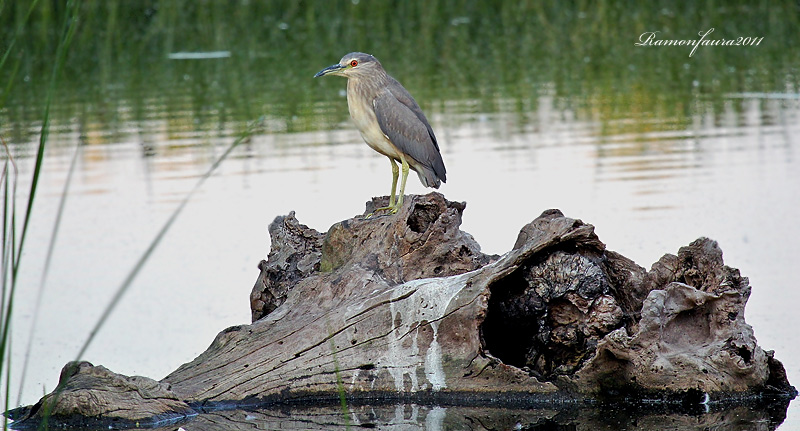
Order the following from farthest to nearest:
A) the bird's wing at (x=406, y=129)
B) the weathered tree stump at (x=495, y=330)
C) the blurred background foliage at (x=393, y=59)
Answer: the blurred background foliage at (x=393, y=59) → the bird's wing at (x=406, y=129) → the weathered tree stump at (x=495, y=330)

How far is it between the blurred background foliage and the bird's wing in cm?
653

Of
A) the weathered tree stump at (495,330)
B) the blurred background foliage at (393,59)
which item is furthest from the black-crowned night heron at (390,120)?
the blurred background foliage at (393,59)

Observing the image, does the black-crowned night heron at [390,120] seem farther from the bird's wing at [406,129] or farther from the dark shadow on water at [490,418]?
the dark shadow on water at [490,418]

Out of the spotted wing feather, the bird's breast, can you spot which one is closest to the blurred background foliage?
the bird's breast

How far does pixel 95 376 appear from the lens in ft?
17.9

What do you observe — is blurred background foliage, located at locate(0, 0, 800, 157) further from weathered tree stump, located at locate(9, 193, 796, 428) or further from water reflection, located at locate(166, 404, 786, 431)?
water reflection, located at locate(166, 404, 786, 431)

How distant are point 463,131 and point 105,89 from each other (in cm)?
631

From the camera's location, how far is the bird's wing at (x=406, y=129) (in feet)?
22.6

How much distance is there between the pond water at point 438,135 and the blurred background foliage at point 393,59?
0.22 ft

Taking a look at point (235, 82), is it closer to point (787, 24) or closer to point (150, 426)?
point (787, 24)

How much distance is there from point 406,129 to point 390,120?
12cm

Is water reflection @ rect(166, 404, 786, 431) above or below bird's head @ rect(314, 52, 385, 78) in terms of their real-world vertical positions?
below

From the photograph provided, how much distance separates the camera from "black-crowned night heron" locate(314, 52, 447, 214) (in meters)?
6.92

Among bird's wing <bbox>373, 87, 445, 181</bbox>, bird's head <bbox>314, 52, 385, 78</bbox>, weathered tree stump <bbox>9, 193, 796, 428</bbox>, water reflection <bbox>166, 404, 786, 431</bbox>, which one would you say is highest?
bird's head <bbox>314, 52, 385, 78</bbox>
